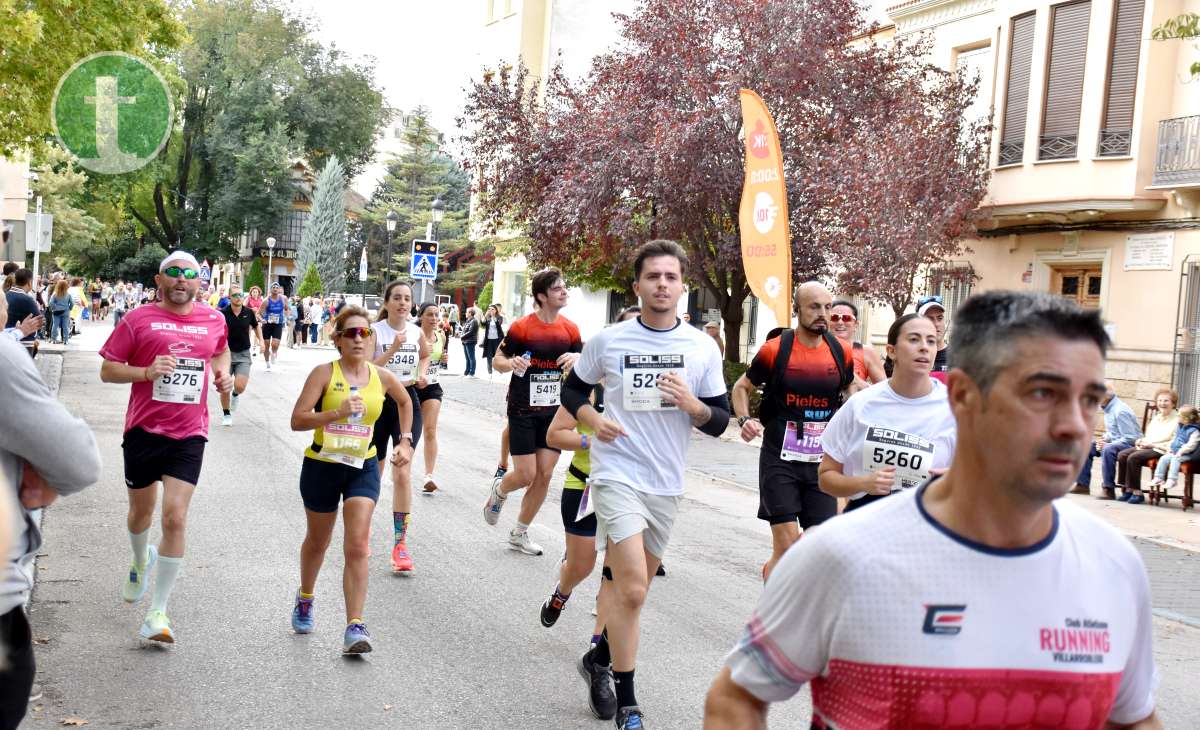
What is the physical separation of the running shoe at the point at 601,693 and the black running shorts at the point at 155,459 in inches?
99.7

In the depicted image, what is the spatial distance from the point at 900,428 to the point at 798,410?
1.76m

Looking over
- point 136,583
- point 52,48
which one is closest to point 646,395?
point 136,583

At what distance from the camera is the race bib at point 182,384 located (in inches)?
270

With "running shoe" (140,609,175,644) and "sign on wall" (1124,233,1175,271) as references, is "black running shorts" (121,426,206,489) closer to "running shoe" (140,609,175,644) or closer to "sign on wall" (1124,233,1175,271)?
"running shoe" (140,609,175,644)

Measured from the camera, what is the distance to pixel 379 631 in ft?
23.0

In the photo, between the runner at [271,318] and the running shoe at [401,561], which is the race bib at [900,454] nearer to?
the running shoe at [401,561]

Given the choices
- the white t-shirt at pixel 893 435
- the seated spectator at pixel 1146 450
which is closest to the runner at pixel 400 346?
the white t-shirt at pixel 893 435

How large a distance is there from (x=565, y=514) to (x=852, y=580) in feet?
15.7

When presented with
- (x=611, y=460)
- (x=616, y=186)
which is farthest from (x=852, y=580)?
(x=616, y=186)

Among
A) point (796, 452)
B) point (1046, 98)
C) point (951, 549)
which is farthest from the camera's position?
point (1046, 98)

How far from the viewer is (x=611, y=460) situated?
18.6 ft

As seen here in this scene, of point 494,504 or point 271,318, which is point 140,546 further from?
point 271,318

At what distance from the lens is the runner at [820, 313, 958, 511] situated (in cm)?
549

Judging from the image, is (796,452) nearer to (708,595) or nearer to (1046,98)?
(708,595)
